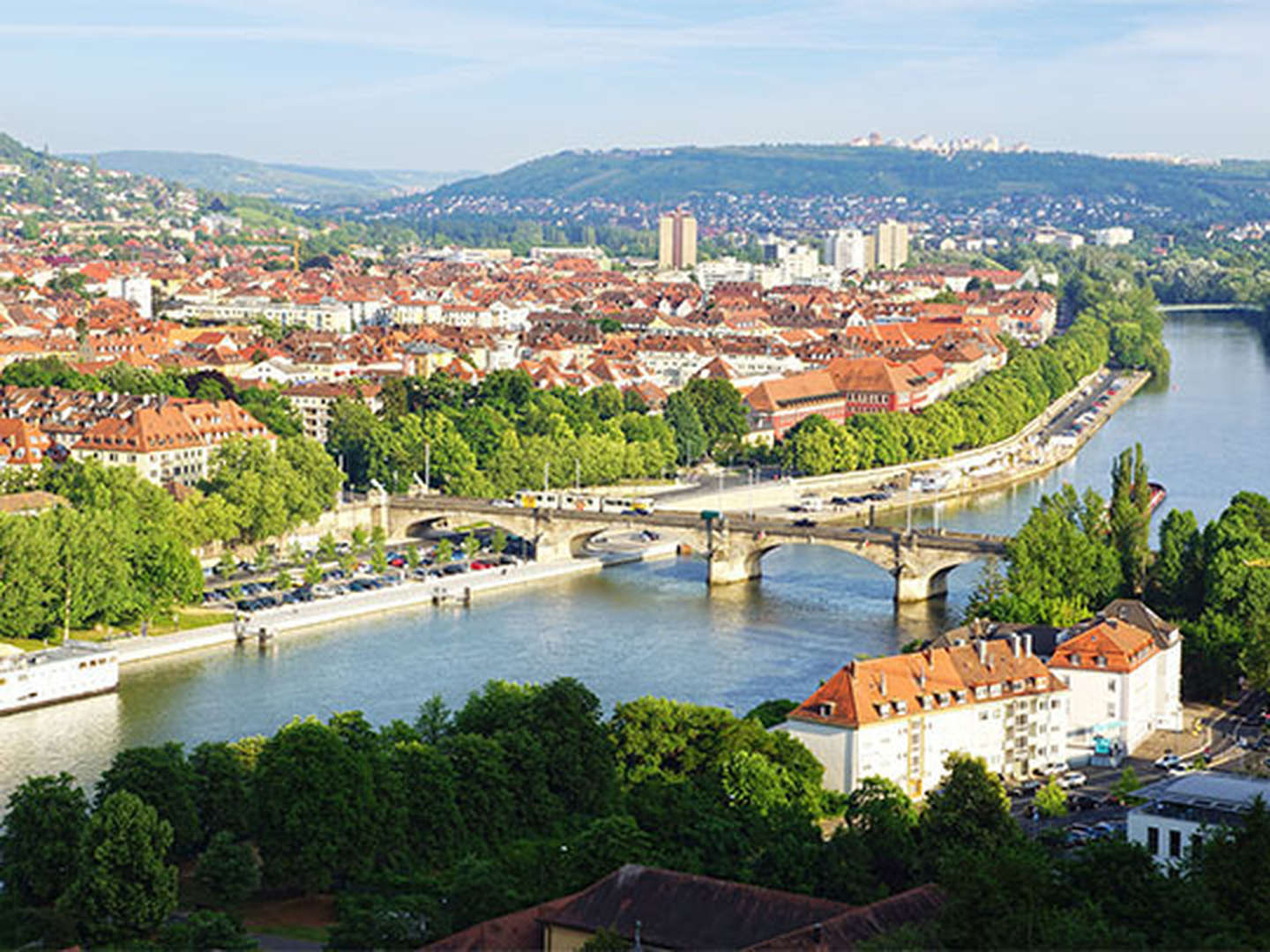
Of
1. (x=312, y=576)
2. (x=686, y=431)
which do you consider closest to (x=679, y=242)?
(x=686, y=431)

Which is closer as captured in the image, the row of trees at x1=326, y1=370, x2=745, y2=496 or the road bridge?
the road bridge

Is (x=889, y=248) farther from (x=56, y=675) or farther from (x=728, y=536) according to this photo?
(x=56, y=675)

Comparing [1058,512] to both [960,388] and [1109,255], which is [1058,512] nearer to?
[960,388]

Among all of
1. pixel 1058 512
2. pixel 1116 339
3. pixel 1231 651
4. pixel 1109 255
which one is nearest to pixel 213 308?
pixel 1116 339

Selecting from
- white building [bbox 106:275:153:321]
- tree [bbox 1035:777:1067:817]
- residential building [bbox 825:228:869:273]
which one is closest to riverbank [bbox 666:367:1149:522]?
tree [bbox 1035:777:1067:817]

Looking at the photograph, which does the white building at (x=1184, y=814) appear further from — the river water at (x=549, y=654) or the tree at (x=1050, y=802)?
the river water at (x=549, y=654)

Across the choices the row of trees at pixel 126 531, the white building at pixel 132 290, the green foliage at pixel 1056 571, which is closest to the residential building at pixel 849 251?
the white building at pixel 132 290

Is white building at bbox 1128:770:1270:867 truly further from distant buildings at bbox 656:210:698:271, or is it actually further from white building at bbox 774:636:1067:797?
distant buildings at bbox 656:210:698:271
